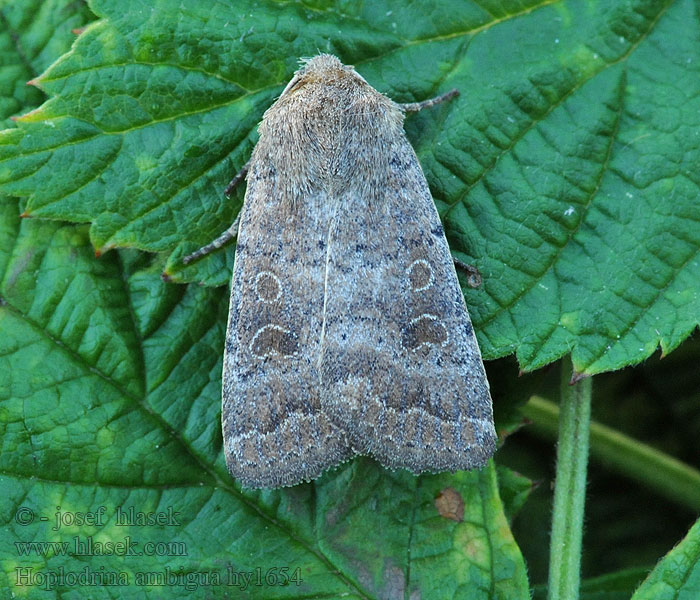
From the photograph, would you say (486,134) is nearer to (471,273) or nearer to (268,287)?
(471,273)

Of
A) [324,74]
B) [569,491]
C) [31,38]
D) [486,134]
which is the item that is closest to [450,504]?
[569,491]

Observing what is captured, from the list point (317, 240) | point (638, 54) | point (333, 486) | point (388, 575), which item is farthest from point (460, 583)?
point (638, 54)

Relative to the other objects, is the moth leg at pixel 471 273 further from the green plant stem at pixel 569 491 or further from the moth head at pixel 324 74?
the moth head at pixel 324 74

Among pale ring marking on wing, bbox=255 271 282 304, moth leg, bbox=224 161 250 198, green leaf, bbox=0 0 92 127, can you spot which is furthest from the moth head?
green leaf, bbox=0 0 92 127

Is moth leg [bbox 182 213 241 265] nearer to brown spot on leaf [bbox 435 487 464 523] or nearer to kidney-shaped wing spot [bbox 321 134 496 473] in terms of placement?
kidney-shaped wing spot [bbox 321 134 496 473]

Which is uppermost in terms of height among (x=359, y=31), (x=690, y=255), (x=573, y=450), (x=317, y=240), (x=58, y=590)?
(x=359, y=31)

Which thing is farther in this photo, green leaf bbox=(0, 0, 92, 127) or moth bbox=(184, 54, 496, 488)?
green leaf bbox=(0, 0, 92, 127)

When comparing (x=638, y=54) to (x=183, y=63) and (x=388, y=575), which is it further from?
(x=388, y=575)
